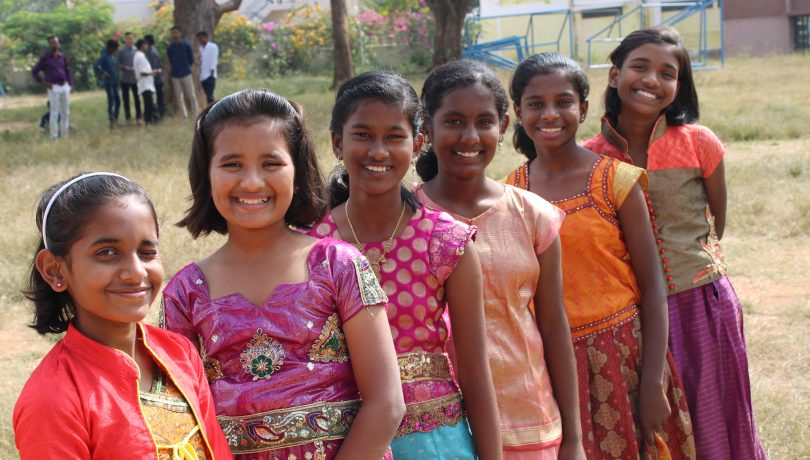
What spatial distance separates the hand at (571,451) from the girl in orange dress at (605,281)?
32cm

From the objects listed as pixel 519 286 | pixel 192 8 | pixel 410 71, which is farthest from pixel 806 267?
pixel 410 71

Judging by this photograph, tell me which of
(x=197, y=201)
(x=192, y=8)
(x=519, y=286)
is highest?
(x=192, y=8)

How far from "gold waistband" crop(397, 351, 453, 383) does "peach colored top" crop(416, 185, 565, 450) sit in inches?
9.2

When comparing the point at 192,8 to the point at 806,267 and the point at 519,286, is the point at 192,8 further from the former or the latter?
the point at 519,286

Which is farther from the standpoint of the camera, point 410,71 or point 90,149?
point 410,71

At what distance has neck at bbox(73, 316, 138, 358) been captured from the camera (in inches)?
70.7

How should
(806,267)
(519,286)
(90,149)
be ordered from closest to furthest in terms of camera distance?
(519,286) → (806,267) → (90,149)

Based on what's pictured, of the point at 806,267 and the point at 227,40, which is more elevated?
the point at 227,40

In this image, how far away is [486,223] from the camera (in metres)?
2.44

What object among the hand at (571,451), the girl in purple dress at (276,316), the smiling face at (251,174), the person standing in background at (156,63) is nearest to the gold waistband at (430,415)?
the girl in purple dress at (276,316)

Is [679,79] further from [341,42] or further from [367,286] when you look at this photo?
[341,42]

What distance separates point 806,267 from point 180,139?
8005 mm

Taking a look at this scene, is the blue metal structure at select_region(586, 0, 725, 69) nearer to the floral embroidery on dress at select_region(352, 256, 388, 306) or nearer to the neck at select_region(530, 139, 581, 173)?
the neck at select_region(530, 139, 581, 173)

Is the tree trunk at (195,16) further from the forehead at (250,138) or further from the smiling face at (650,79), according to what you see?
the forehead at (250,138)
